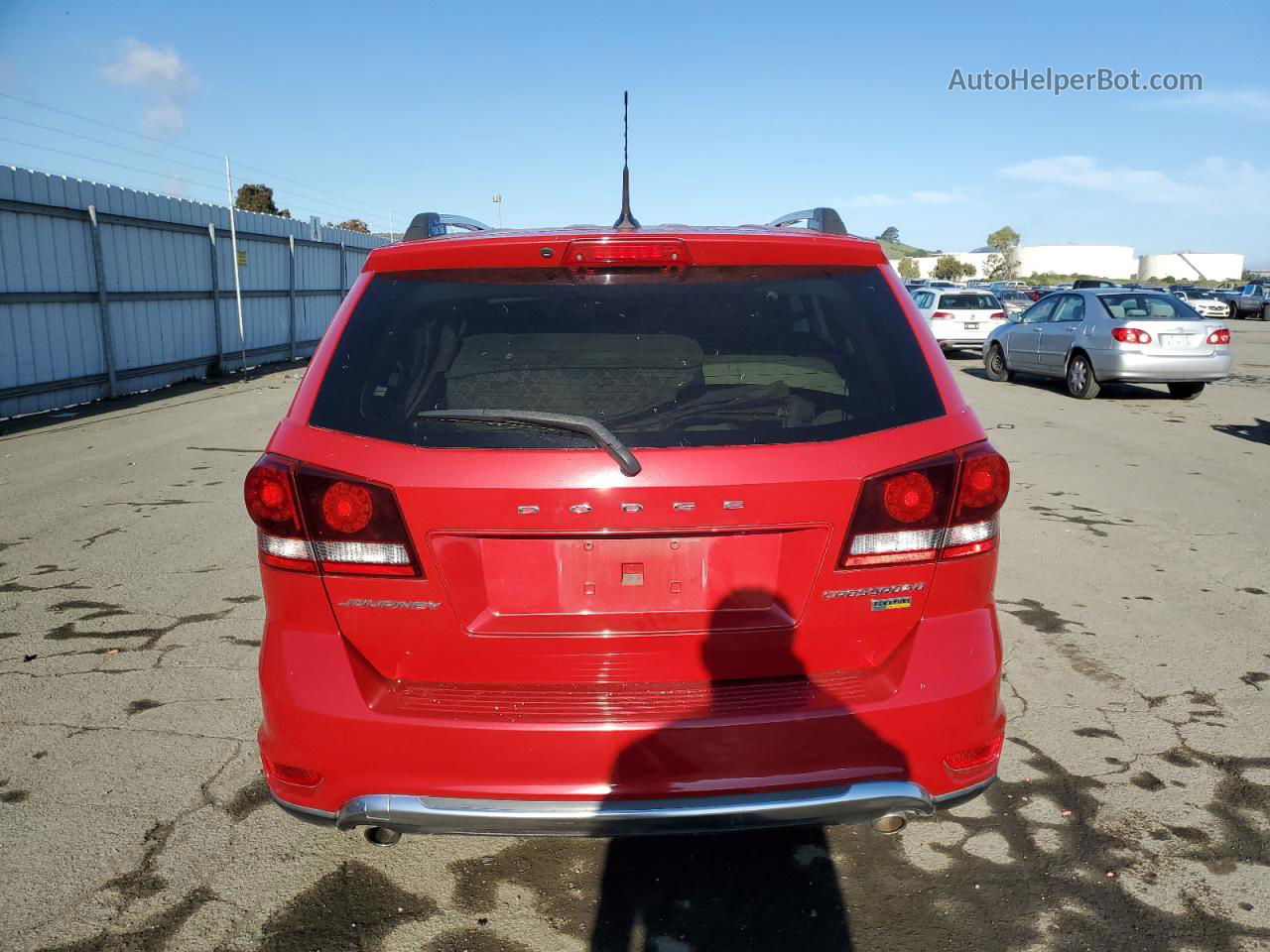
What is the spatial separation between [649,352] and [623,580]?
61cm

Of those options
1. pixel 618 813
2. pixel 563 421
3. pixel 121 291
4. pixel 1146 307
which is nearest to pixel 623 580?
pixel 563 421

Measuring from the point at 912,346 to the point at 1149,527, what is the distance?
530 centimetres

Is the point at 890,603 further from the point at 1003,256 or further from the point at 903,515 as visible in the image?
the point at 1003,256

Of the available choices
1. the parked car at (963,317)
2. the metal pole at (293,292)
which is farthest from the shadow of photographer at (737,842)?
the parked car at (963,317)

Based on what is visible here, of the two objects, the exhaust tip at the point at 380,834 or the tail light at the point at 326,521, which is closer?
the tail light at the point at 326,521

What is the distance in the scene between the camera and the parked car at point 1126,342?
14.5 m

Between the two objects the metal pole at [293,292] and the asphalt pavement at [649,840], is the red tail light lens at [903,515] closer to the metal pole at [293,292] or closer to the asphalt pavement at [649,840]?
the asphalt pavement at [649,840]

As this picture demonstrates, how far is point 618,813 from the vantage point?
7.42 feet

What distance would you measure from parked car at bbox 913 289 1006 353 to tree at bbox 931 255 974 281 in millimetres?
128114

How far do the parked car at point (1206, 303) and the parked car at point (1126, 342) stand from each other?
105ft

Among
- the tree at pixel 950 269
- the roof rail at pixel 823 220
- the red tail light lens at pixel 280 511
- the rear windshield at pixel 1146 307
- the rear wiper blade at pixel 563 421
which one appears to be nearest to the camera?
the rear wiper blade at pixel 563 421

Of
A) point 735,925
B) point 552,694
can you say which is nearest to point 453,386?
point 552,694

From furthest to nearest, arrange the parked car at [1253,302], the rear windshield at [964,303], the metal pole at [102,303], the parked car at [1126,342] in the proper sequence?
the parked car at [1253,302] < the rear windshield at [964,303] < the parked car at [1126,342] < the metal pole at [102,303]

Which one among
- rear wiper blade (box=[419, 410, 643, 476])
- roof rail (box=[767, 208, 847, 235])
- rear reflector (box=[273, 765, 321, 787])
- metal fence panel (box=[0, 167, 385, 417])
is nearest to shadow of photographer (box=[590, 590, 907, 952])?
rear wiper blade (box=[419, 410, 643, 476])
